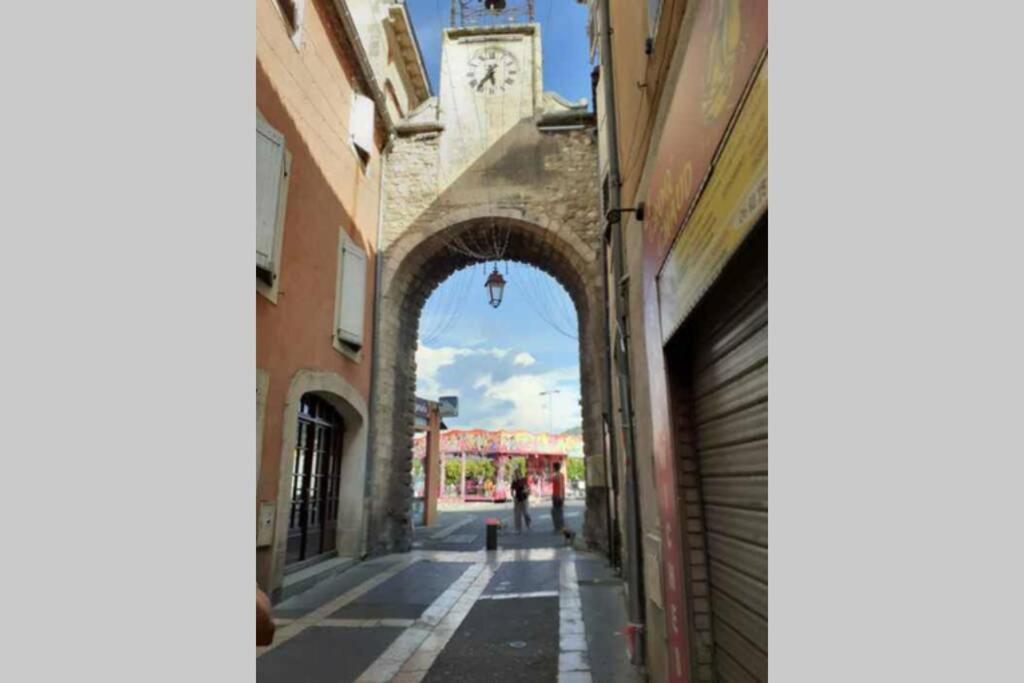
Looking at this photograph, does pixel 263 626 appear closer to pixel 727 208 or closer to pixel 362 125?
pixel 727 208

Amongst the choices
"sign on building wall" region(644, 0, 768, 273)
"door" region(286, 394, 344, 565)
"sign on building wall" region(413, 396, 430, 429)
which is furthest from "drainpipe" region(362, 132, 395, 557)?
"sign on building wall" region(644, 0, 768, 273)

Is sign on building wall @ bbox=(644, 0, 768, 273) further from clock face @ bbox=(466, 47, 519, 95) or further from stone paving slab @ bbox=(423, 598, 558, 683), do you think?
clock face @ bbox=(466, 47, 519, 95)

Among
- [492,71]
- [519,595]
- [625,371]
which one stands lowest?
[519,595]

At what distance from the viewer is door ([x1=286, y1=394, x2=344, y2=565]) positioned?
789cm

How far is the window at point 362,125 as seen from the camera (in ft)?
31.7

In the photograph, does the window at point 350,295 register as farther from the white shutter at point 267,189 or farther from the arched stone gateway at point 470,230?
the white shutter at point 267,189

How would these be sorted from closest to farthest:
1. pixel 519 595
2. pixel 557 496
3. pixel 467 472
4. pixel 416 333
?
1. pixel 519 595
2. pixel 416 333
3. pixel 557 496
4. pixel 467 472

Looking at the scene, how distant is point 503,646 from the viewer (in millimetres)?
4789

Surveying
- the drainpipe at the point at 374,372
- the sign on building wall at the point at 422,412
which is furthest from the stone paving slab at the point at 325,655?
the sign on building wall at the point at 422,412

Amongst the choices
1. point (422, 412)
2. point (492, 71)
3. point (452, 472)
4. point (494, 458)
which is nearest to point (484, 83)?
point (492, 71)

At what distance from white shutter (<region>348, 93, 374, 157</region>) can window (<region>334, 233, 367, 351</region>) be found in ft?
5.69

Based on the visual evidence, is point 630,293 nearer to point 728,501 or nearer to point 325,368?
point 728,501

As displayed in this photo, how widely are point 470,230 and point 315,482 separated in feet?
16.6

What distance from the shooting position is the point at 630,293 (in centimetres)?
461
